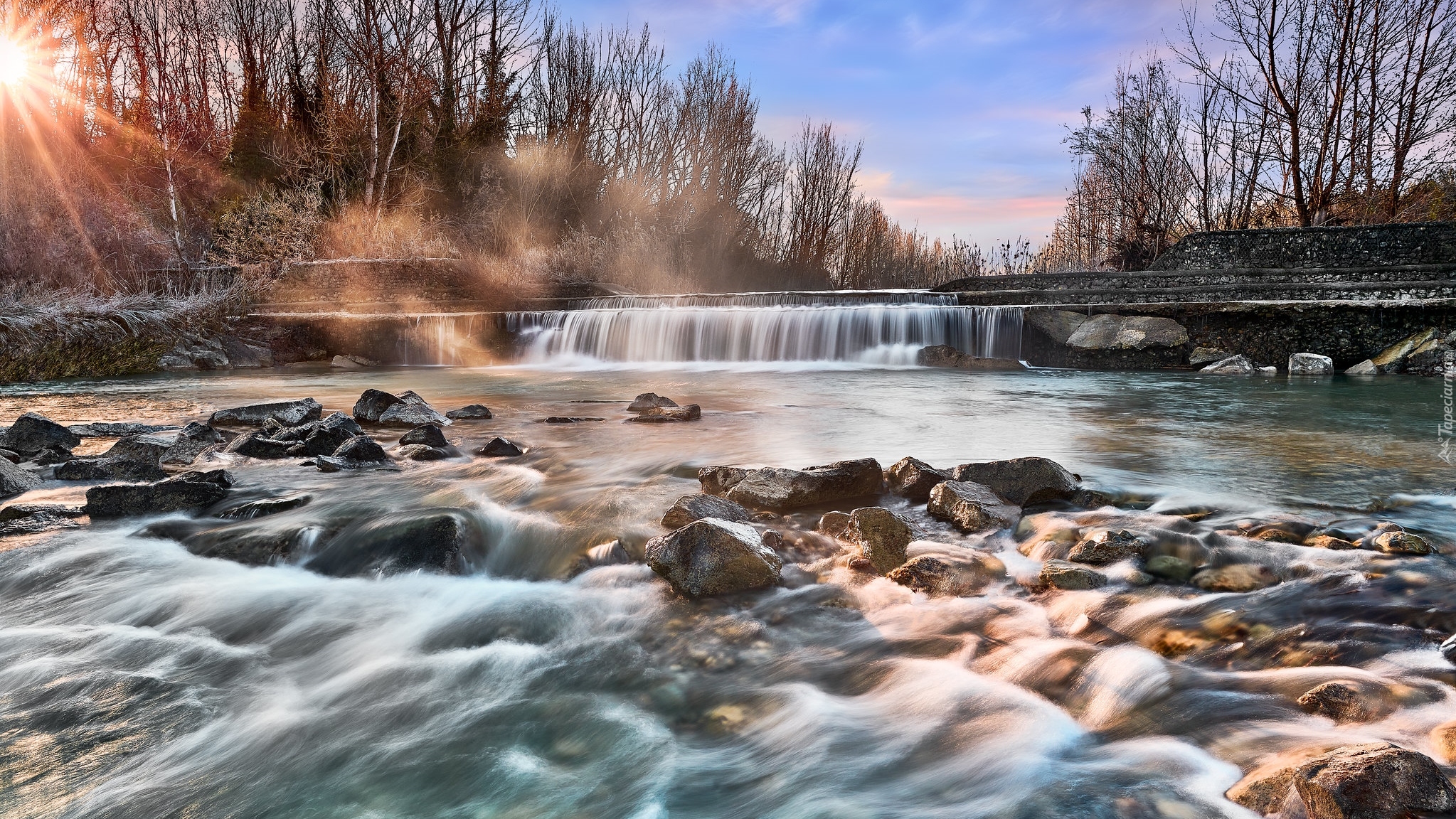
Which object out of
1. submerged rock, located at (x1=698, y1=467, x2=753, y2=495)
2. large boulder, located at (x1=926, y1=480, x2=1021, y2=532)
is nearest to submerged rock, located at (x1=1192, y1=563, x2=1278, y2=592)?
large boulder, located at (x1=926, y1=480, x2=1021, y2=532)

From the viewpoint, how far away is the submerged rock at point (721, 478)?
3.73 metres

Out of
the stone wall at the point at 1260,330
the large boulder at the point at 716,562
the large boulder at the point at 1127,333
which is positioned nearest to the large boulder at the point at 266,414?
the large boulder at the point at 716,562

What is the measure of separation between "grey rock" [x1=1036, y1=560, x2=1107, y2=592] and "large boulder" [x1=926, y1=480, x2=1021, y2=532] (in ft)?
1.72

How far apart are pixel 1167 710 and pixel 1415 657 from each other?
684mm

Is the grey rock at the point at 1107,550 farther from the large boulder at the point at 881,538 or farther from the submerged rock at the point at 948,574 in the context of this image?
the large boulder at the point at 881,538

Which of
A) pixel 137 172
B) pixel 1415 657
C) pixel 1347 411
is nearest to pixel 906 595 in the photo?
pixel 1415 657

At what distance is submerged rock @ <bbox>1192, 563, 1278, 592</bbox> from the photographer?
2512 mm

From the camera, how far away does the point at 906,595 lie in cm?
260

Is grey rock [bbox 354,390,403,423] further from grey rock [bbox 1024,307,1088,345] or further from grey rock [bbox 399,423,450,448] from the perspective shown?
grey rock [bbox 1024,307,1088,345]

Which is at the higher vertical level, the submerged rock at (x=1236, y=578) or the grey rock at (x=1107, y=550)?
the grey rock at (x=1107, y=550)

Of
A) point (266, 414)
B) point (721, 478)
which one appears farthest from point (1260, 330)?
point (266, 414)

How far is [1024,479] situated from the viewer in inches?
139

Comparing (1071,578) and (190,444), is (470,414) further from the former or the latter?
(1071,578)

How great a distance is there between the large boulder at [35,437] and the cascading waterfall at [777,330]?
8.74 meters
